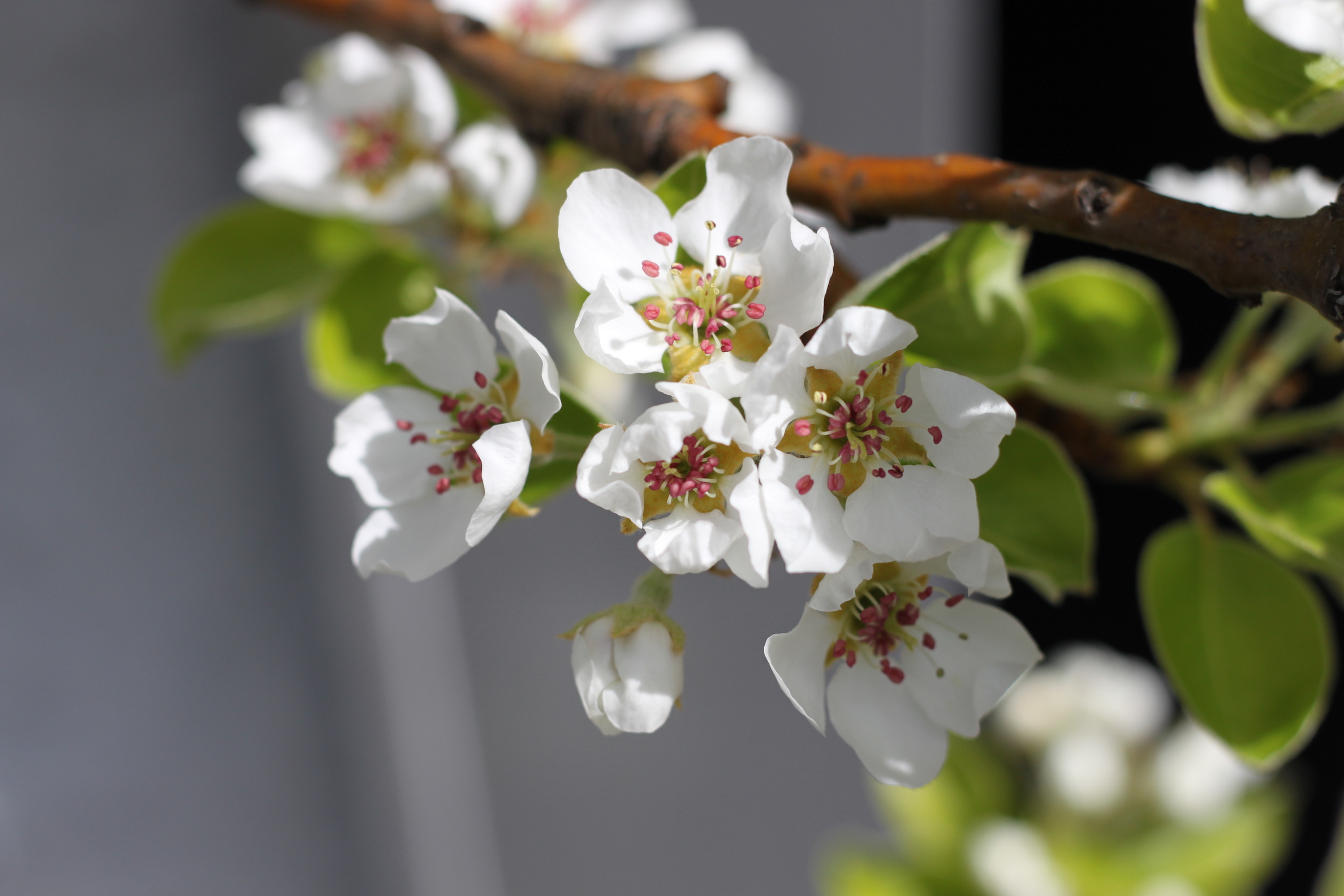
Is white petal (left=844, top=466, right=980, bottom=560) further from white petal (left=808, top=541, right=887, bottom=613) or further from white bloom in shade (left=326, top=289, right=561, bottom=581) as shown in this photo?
white bloom in shade (left=326, top=289, right=561, bottom=581)

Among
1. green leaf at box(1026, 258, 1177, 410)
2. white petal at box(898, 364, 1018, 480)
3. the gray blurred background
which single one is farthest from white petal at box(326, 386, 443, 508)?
the gray blurred background

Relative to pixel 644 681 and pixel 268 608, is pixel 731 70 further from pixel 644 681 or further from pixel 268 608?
pixel 268 608

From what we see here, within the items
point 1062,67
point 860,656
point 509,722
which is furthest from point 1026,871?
point 509,722

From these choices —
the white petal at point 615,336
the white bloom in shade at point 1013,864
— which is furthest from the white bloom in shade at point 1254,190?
the white bloom in shade at point 1013,864

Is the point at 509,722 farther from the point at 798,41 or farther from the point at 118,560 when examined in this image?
the point at 798,41

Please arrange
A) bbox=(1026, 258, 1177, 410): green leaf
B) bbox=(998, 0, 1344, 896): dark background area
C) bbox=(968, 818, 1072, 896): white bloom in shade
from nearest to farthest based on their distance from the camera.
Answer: bbox=(1026, 258, 1177, 410): green leaf, bbox=(968, 818, 1072, 896): white bloom in shade, bbox=(998, 0, 1344, 896): dark background area

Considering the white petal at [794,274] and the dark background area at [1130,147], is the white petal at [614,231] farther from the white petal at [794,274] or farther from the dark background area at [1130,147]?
the dark background area at [1130,147]
